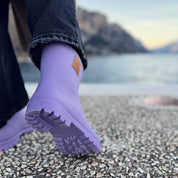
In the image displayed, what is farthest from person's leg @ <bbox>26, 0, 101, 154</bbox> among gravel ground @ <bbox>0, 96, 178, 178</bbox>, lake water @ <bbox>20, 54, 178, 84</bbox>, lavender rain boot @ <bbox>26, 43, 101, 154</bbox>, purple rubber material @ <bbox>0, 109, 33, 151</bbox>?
lake water @ <bbox>20, 54, 178, 84</bbox>

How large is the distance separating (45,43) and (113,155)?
59 centimetres

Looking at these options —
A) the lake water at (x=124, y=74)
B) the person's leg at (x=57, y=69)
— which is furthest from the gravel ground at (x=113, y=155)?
the lake water at (x=124, y=74)

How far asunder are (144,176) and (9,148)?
66 cm

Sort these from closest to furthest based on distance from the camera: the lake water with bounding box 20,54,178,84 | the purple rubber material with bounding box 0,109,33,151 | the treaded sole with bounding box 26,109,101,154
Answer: the treaded sole with bounding box 26,109,101,154
the purple rubber material with bounding box 0,109,33,151
the lake water with bounding box 20,54,178,84

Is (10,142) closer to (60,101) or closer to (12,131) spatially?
(12,131)

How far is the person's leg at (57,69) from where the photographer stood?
684mm

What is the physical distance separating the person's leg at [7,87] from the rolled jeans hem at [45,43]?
0.55 feet

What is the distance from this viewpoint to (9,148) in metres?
1.07

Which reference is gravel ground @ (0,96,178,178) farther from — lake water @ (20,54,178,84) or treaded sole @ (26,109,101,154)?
lake water @ (20,54,178,84)

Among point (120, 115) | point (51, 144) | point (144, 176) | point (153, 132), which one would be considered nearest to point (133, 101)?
point (120, 115)

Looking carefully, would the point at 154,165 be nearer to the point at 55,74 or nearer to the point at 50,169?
the point at 50,169

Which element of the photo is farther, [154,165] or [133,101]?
[133,101]

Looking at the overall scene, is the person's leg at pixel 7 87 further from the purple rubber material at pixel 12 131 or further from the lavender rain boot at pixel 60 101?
the lavender rain boot at pixel 60 101

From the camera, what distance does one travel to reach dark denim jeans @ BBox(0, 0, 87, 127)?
721 mm
